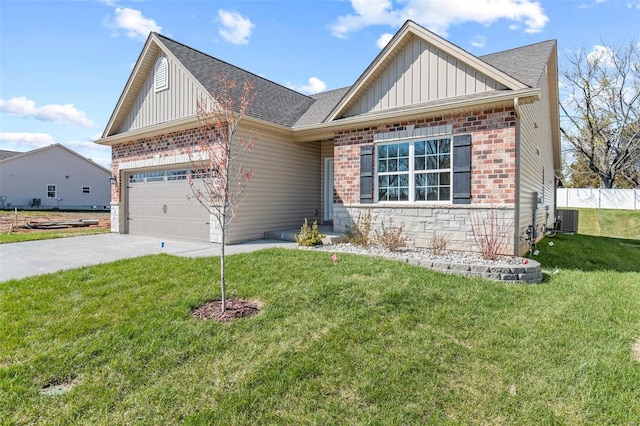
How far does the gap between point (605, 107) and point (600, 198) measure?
24.0 ft

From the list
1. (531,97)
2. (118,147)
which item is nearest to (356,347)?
(531,97)

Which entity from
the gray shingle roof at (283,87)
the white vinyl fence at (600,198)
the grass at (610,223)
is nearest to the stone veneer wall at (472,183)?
the gray shingle roof at (283,87)

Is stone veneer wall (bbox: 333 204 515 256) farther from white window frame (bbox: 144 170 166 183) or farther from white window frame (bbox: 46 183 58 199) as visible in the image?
white window frame (bbox: 46 183 58 199)

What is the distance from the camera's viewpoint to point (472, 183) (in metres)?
7.68

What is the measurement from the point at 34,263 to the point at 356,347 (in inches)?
283

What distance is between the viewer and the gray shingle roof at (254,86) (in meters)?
10.5

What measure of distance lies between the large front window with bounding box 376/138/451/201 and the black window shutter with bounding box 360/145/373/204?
0.20m

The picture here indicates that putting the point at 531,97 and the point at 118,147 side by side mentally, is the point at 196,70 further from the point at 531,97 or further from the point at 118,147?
the point at 531,97

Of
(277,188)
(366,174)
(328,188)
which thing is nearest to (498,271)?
(366,174)

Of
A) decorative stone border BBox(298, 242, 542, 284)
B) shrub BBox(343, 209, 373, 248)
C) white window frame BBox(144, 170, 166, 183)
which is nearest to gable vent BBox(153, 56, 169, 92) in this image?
white window frame BBox(144, 170, 166, 183)

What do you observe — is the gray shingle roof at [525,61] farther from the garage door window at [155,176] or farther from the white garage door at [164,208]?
the garage door window at [155,176]

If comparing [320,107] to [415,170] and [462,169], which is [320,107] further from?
[462,169]

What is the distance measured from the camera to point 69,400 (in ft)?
9.68

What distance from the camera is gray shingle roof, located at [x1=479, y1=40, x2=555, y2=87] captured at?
26.2ft
